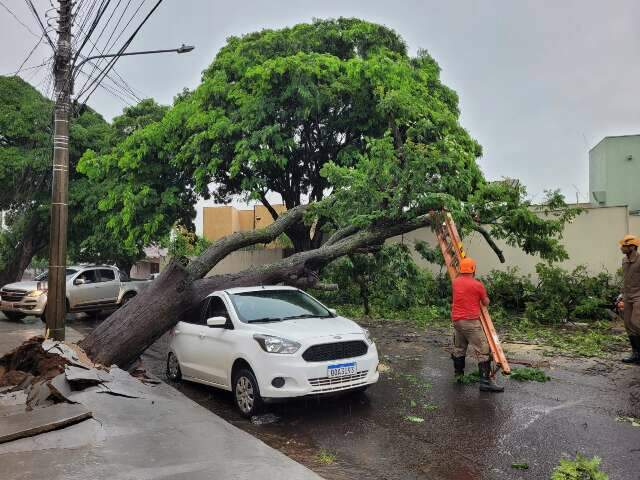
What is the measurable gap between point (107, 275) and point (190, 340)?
12.6 m

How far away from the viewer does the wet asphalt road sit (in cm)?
491

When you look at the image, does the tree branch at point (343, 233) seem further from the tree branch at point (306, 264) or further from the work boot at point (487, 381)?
the work boot at point (487, 381)

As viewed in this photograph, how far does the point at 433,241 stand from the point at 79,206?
16.4 meters

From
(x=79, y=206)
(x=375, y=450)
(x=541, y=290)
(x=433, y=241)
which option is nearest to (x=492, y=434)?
(x=375, y=450)

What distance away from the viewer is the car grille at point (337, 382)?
6355 millimetres

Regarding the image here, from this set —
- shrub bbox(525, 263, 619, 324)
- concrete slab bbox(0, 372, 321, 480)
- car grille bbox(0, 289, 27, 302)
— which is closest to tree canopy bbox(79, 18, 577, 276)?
shrub bbox(525, 263, 619, 324)

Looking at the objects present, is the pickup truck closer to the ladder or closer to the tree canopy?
the tree canopy

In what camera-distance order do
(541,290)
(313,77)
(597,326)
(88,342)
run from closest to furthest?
(88,342)
(597,326)
(541,290)
(313,77)

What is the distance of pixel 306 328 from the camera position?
22.6 feet

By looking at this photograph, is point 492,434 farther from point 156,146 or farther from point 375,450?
point 156,146

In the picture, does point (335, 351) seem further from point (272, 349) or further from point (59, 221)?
point (59, 221)

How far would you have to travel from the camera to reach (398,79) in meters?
16.1

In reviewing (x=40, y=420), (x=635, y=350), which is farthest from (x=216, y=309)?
(x=635, y=350)

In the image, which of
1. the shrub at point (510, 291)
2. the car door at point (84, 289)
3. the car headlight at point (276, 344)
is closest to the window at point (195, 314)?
the car headlight at point (276, 344)
